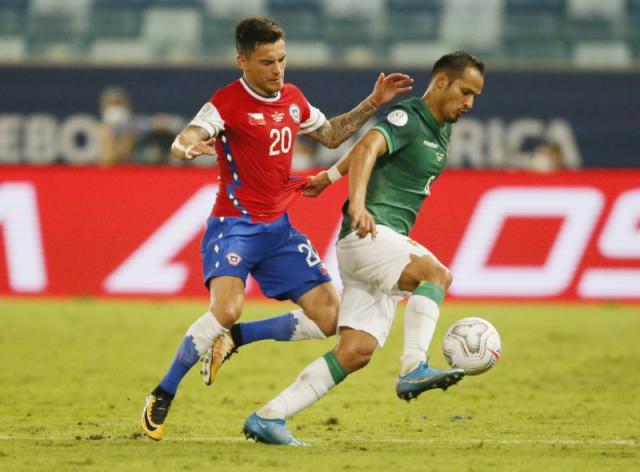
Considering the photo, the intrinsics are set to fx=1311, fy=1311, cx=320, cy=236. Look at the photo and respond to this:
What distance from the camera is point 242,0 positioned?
17547mm

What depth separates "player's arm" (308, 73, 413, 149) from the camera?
7555 millimetres

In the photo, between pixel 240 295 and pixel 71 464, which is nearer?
pixel 71 464

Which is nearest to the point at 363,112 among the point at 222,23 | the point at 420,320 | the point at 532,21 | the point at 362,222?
the point at 362,222

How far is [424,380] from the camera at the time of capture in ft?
20.4

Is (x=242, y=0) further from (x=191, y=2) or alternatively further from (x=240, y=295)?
(x=240, y=295)

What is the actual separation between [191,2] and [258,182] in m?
10.7

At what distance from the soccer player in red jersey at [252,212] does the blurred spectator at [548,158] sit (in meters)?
9.36

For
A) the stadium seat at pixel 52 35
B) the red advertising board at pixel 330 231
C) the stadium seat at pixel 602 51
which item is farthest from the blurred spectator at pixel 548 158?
the stadium seat at pixel 52 35

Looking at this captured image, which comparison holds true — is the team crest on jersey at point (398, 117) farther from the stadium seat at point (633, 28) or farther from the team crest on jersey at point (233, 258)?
the stadium seat at point (633, 28)

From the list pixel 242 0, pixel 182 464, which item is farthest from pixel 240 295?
pixel 242 0

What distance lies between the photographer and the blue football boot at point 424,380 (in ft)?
20.1

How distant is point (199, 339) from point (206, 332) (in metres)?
0.06

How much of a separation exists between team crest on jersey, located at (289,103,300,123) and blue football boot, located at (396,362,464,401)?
1826 millimetres

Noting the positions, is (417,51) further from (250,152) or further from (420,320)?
(420,320)
